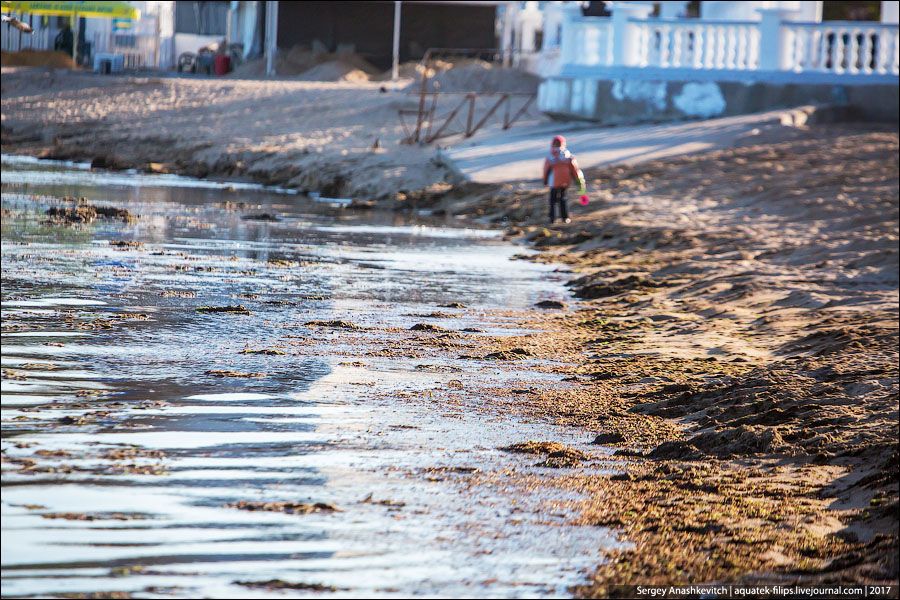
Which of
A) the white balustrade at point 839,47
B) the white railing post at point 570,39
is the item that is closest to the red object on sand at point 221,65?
the white railing post at point 570,39

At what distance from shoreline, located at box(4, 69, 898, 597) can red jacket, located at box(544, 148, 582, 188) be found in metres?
0.59

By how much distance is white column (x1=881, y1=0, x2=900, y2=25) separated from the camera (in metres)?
28.4

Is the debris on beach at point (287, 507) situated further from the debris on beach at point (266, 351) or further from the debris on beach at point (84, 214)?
the debris on beach at point (84, 214)

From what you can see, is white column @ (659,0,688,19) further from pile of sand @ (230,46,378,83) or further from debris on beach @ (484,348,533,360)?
debris on beach @ (484,348,533,360)

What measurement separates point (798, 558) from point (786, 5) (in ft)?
84.0

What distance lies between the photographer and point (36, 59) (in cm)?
4694

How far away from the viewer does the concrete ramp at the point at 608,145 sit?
2402 cm

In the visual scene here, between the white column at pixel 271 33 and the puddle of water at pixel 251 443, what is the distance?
100 feet

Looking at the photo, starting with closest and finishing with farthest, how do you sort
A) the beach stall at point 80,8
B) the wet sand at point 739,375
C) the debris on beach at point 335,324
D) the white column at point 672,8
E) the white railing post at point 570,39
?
the wet sand at point 739,375, the debris on beach at point 335,324, the white railing post at point 570,39, the white column at point 672,8, the beach stall at point 80,8

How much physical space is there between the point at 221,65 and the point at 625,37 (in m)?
20.8

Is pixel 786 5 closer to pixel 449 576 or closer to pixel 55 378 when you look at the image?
pixel 55 378

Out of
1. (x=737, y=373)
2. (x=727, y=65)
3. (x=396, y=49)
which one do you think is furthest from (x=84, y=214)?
(x=396, y=49)

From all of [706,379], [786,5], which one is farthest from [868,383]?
[786,5]

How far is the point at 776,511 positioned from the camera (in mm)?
6320
